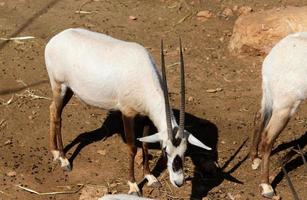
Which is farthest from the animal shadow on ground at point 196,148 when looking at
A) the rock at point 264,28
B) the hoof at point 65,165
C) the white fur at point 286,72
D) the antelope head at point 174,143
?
the rock at point 264,28

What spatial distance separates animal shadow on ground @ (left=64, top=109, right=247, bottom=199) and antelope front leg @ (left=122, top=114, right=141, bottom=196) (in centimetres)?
18

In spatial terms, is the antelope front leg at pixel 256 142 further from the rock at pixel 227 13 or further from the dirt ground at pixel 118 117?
the rock at pixel 227 13

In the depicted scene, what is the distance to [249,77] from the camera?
10367 millimetres

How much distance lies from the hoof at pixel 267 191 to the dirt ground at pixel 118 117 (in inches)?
3.9

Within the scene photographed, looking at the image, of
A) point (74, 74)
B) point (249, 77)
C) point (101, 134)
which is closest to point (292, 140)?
point (249, 77)

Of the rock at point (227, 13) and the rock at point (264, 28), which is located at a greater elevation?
the rock at point (264, 28)

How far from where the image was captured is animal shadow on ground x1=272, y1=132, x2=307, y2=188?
7992mm

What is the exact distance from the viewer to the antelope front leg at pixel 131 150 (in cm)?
739

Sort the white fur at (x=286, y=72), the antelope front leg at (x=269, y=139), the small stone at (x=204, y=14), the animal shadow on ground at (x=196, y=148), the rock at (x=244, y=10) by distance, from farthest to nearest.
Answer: the small stone at (x=204, y=14) → the rock at (x=244, y=10) → the animal shadow on ground at (x=196, y=148) → the antelope front leg at (x=269, y=139) → the white fur at (x=286, y=72)

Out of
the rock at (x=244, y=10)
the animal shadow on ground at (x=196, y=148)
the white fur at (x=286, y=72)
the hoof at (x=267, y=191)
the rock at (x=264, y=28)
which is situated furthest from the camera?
the rock at (x=244, y=10)

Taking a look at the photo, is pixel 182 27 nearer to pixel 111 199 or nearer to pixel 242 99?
pixel 242 99

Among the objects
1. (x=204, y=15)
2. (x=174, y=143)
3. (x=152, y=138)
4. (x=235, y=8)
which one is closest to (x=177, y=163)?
(x=174, y=143)

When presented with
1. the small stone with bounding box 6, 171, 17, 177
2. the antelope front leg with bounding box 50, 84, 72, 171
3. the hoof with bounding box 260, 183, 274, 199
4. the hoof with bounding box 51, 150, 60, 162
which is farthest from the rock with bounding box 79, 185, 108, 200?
the hoof with bounding box 260, 183, 274, 199

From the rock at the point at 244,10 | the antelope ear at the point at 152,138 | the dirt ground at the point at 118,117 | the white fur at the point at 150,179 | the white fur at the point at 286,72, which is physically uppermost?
the white fur at the point at 286,72
